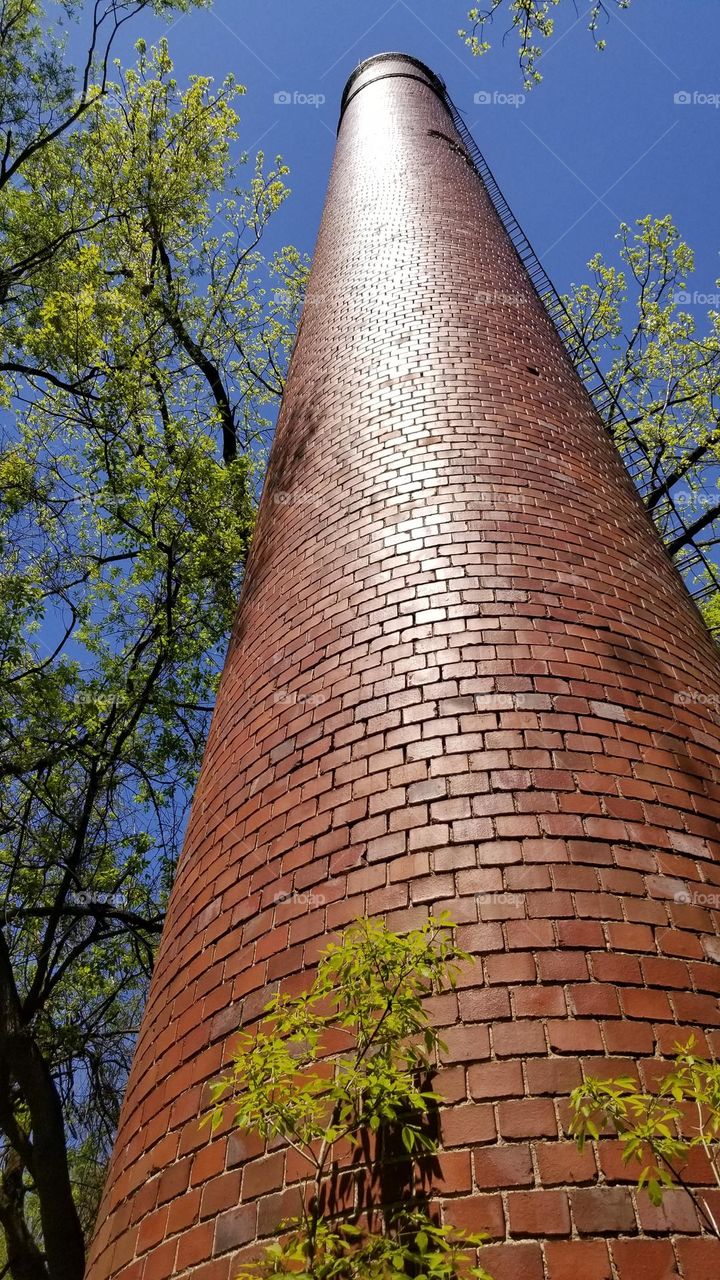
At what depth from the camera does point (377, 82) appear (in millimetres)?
11961

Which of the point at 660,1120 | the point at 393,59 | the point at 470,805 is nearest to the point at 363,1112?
the point at 660,1120

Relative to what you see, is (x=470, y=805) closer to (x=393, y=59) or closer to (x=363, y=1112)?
(x=363, y=1112)

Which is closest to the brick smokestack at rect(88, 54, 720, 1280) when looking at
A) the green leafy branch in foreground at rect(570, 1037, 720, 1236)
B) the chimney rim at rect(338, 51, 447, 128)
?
the green leafy branch in foreground at rect(570, 1037, 720, 1236)

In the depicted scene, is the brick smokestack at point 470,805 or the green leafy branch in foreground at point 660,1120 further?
the brick smokestack at point 470,805

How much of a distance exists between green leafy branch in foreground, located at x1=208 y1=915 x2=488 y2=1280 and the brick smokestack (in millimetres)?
77

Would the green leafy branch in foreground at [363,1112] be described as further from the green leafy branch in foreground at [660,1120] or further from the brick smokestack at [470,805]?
the green leafy branch in foreground at [660,1120]

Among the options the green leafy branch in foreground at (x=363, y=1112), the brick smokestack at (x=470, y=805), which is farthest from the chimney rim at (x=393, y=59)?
the green leafy branch in foreground at (x=363, y=1112)

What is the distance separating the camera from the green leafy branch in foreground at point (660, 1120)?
5.29ft

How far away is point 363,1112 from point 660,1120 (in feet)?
2.00

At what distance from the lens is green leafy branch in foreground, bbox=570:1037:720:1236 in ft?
5.29

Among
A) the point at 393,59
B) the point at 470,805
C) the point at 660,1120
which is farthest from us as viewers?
the point at 393,59

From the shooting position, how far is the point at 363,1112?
5.86ft

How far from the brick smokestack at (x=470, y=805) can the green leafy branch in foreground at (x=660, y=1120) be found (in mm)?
49

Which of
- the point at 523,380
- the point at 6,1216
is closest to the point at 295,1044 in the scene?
the point at 523,380
